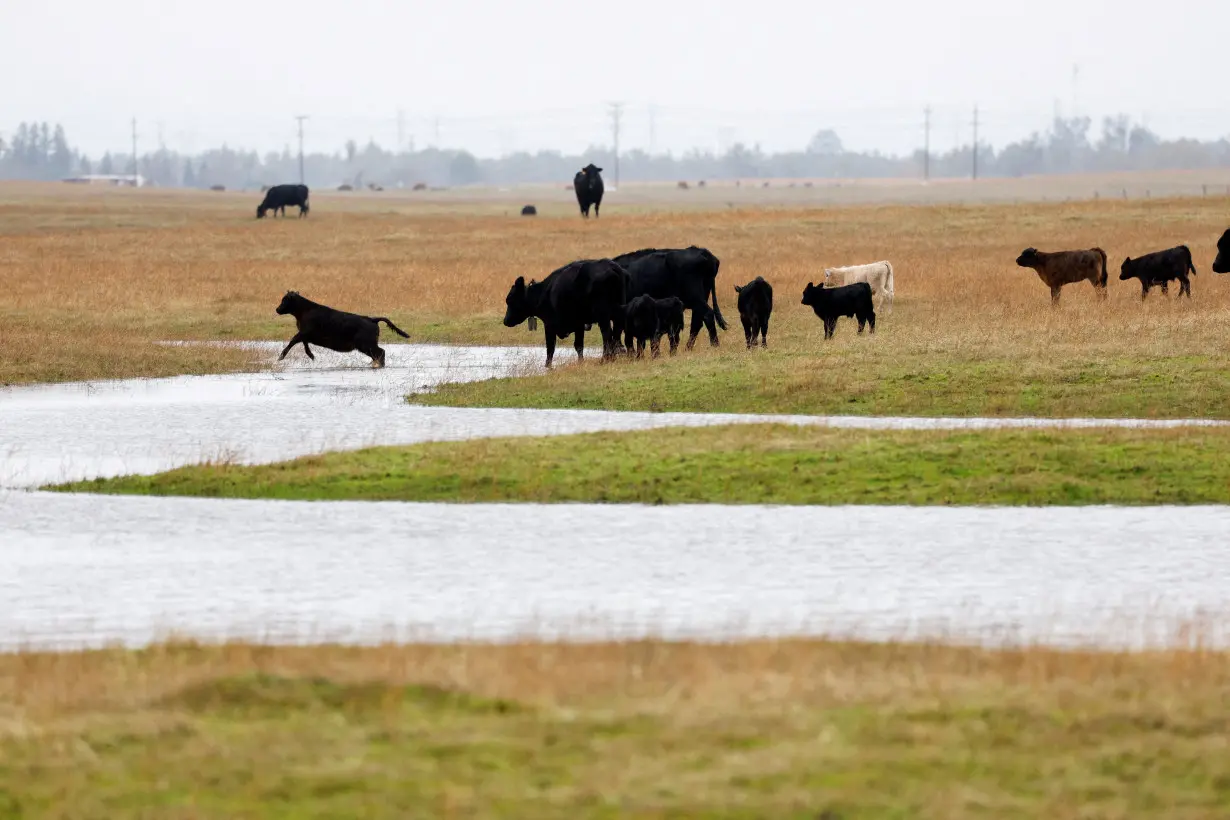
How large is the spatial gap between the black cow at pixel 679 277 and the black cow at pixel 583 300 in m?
1.52

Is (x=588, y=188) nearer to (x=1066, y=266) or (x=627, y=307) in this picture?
(x=1066, y=266)

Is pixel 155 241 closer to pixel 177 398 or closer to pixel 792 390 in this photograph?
pixel 177 398

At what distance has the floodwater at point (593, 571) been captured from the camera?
9.70 meters

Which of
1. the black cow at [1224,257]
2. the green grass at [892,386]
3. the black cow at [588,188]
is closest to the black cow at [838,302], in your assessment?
the green grass at [892,386]

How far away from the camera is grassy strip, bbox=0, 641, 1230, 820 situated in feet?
20.7

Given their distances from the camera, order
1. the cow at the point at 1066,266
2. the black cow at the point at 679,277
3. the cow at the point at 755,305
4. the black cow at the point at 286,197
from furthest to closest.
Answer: the black cow at the point at 286,197 < the cow at the point at 1066,266 < the black cow at the point at 679,277 < the cow at the point at 755,305

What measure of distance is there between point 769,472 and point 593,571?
3886mm

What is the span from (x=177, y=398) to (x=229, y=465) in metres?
6.52

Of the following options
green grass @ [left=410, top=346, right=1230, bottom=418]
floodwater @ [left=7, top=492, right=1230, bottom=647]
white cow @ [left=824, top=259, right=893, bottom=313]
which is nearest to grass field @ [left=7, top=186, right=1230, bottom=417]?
green grass @ [left=410, top=346, right=1230, bottom=418]

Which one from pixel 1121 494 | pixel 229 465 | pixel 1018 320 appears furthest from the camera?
pixel 1018 320

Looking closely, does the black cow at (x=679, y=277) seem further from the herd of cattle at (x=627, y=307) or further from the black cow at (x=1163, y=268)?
the black cow at (x=1163, y=268)

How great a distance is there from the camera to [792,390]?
2034 centimetres

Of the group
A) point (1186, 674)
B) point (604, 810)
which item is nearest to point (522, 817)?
point (604, 810)

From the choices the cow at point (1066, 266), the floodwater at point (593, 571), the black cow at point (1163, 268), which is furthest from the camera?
the cow at point (1066, 266)
